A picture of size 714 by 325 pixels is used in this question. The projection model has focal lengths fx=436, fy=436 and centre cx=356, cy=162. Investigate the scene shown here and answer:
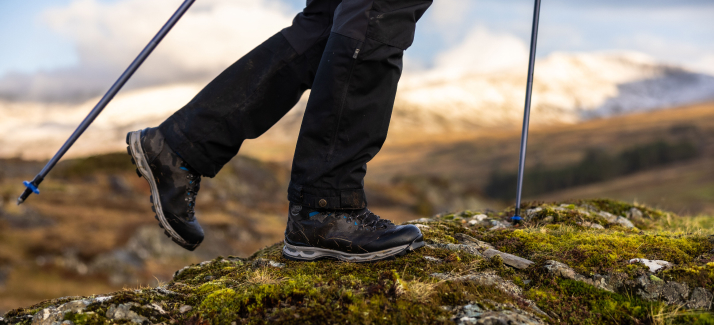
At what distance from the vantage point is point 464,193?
55969 mm

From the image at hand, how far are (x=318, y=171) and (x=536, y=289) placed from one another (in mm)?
1634

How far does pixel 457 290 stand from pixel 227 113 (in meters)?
2.14

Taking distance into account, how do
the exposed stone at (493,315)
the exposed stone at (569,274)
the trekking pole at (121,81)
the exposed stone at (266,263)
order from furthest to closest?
the trekking pole at (121,81) < the exposed stone at (266,263) < the exposed stone at (569,274) < the exposed stone at (493,315)

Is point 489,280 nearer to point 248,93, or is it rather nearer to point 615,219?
point 248,93

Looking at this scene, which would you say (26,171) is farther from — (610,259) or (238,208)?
(610,259)

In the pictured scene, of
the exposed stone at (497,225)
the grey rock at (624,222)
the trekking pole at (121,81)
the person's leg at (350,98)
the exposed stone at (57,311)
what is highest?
the trekking pole at (121,81)

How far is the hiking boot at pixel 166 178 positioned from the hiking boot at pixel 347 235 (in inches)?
38.1

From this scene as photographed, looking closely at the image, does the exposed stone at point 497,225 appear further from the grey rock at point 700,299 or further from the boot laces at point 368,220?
the grey rock at point 700,299

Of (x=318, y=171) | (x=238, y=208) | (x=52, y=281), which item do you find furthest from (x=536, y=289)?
(x=238, y=208)

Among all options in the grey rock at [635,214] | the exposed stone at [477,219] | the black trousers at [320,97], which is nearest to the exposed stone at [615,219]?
the grey rock at [635,214]

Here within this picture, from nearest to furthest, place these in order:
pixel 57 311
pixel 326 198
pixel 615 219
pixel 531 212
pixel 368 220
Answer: pixel 57 311 → pixel 326 198 → pixel 368 220 → pixel 531 212 → pixel 615 219

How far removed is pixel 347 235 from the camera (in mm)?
3176

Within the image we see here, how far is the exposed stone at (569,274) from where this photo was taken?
291 cm

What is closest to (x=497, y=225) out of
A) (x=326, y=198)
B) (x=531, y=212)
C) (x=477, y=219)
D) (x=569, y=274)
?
(x=477, y=219)
